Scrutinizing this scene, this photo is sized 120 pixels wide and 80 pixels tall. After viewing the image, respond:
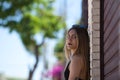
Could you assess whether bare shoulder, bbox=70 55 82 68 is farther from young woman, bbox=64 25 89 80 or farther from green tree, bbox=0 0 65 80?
green tree, bbox=0 0 65 80

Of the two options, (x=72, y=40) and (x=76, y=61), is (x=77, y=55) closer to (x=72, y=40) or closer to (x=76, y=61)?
(x=76, y=61)

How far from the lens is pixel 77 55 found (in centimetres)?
626

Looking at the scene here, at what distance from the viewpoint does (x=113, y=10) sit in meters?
5.59

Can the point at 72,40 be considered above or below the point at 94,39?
below

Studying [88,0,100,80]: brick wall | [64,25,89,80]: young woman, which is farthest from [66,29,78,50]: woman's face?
[88,0,100,80]: brick wall

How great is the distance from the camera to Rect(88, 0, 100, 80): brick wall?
6.76 m

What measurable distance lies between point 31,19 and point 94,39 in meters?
19.1

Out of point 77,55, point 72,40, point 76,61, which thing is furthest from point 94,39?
point 76,61

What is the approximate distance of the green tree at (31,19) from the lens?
21.7 metres

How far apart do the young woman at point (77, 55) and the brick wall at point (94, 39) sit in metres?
0.24

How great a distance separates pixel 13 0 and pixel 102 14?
14607 millimetres

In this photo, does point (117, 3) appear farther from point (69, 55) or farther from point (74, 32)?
point (69, 55)

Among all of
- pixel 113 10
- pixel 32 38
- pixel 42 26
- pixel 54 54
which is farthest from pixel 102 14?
pixel 54 54

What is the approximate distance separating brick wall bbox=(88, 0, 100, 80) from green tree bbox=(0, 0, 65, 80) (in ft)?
45.5
